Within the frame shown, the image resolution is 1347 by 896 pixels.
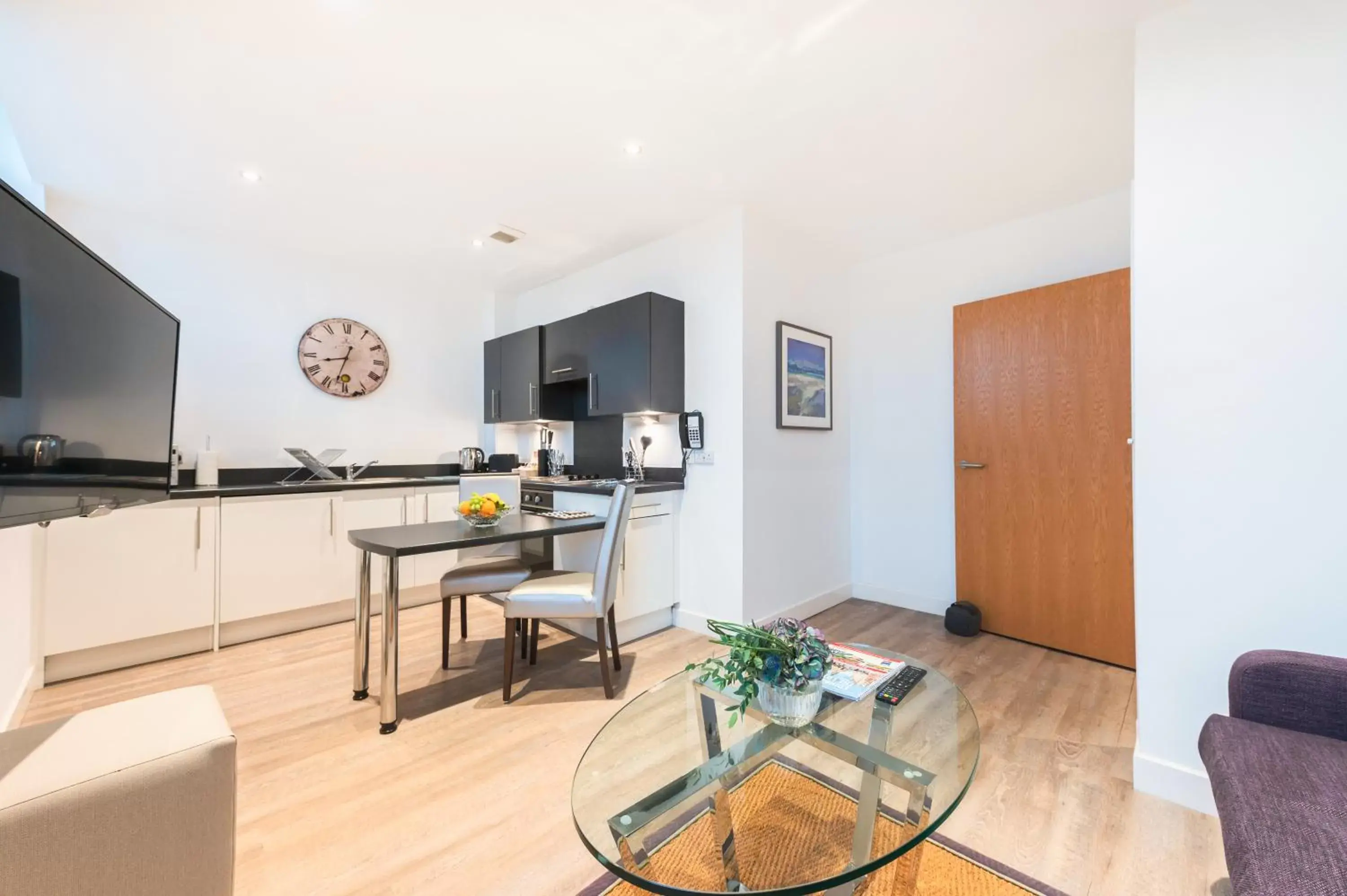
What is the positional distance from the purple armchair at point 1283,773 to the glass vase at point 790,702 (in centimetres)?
76

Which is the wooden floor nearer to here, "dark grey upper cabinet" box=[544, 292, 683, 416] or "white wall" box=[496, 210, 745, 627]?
"white wall" box=[496, 210, 745, 627]

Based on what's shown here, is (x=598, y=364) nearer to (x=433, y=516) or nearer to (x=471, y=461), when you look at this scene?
(x=433, y=516)

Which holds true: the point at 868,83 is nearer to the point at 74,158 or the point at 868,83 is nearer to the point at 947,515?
the point at 947,515

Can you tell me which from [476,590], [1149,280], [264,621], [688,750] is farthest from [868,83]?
[264,621]

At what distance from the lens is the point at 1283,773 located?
1134 millimetres

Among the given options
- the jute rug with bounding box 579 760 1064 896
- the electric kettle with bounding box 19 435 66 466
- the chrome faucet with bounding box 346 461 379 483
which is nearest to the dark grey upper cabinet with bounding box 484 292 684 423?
the chrome faucet with bounding box 346 461 379 483

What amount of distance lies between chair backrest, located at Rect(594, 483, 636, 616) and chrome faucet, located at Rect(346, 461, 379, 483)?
2616 millimetres

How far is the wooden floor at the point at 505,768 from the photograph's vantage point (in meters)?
1.46

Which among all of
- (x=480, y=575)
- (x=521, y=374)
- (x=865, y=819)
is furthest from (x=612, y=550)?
(x=521, y=374)

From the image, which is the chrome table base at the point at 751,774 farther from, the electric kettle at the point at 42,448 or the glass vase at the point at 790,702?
the electric kettle at the point at 42,448

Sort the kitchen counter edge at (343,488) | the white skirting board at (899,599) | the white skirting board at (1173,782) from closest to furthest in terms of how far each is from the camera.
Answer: the white skirting board at (1173,782), the kitchen counter edge at (343,488), the white skirting board at (899,599)

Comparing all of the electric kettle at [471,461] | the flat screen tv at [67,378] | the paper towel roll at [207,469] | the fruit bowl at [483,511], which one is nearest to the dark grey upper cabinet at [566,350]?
the electric kettle at [471,461]

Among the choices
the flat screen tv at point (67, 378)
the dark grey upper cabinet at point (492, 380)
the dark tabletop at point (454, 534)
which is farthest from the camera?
the dark grey upper cabinet at point (492, 380)

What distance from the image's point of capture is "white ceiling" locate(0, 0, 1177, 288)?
1793 mm
